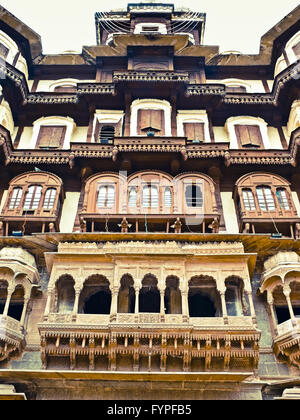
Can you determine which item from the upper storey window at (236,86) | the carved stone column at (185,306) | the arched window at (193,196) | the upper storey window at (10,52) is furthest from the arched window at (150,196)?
the upper storey window at (10,52)

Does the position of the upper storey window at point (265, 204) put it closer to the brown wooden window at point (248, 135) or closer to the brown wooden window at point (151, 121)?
the brown wooden window at point (248, 135)

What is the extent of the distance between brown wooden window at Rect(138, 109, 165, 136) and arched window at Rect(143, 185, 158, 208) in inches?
138

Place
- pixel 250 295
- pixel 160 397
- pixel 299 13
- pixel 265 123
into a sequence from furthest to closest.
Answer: pixel 299 13, pixel 265 123, pixel 250 295, pixel 160 397

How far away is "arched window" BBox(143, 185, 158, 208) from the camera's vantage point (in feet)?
61.9

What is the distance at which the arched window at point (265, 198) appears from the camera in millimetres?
18812

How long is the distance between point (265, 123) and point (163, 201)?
24.5ft

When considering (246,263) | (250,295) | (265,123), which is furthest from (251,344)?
(265,123)

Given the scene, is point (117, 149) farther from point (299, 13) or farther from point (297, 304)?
point (299, 13)

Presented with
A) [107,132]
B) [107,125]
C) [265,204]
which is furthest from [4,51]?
[265,204]

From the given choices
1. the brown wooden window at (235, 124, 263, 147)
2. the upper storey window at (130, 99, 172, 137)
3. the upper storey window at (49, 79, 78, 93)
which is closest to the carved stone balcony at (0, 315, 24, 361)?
the upper storey window at (130, 99, 172, 137)

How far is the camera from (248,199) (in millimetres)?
19094

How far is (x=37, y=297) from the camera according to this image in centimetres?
1636

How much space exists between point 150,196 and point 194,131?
5.11m

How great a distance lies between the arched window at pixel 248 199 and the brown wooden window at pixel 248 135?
338cm
